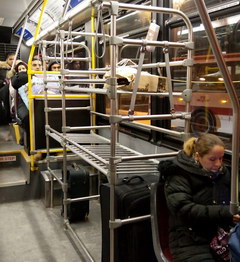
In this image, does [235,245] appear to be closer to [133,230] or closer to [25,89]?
[133,230]

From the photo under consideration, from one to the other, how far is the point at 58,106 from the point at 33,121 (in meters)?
0.38

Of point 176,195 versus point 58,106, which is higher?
point 58,106

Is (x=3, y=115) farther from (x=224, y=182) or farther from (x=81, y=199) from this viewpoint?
(x=224, y=182)

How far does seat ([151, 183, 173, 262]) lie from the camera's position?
1.89 metres

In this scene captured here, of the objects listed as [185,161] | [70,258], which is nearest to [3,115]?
[70,258]

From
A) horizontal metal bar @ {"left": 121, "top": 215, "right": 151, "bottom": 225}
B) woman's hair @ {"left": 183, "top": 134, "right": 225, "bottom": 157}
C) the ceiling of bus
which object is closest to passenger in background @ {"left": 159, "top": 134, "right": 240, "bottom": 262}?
woman's hair @ {"left": 183, "top": 134, "right": 225, "bottom": 157}

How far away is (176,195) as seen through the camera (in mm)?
1767

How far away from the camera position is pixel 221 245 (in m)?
1.71

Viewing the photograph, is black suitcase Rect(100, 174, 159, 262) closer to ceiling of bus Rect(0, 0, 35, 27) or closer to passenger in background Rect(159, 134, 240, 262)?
passenger in background Rect(159, 134, 240, 262)

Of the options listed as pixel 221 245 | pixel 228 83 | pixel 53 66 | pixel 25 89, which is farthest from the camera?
pixel 53 66

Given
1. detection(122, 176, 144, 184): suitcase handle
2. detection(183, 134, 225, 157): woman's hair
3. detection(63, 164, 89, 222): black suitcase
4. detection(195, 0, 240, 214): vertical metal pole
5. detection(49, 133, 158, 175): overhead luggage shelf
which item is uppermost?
detection(195, 0, 240, 214): vertical metal pole

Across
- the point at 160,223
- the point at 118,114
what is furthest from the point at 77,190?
the point at 160,223

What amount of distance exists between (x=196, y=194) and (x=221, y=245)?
296 millimetres

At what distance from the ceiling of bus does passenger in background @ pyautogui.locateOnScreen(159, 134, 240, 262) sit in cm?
587
